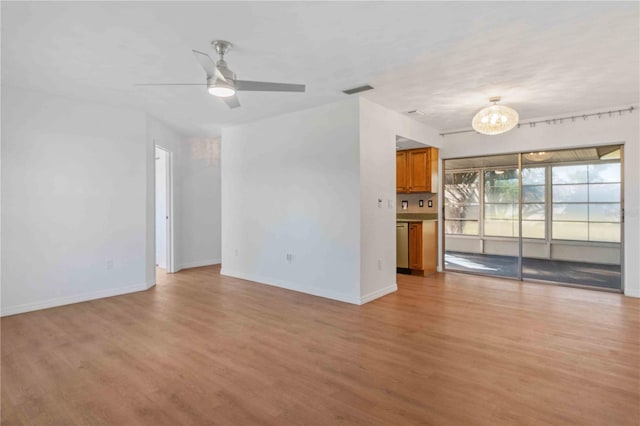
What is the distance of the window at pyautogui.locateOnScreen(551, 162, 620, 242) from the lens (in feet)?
19.0

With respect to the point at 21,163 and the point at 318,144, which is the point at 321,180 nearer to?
the point at 318,144

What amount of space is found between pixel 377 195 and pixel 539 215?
4578 millimetres

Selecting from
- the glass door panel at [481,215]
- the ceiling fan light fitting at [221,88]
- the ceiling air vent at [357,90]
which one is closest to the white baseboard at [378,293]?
the glass door panel at [481,215]

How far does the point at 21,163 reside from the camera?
3928 mm

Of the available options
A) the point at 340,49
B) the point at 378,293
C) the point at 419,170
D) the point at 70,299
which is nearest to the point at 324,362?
the point at 378,293

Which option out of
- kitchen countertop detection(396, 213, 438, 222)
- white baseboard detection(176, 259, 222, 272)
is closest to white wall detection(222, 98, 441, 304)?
kitchen countertop detection(396, 213, 438, 222)

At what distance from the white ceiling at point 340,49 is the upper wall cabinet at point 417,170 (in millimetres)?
1843

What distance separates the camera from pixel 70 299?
14.1 feet

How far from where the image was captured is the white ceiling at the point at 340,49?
2.35m

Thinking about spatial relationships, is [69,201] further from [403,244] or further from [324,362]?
[403,244]

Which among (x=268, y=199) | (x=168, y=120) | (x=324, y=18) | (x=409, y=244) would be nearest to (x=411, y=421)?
(x=324, y=18)

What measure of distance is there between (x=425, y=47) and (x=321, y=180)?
2.21m

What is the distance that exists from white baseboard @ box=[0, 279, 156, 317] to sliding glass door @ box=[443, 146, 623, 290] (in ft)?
17.8

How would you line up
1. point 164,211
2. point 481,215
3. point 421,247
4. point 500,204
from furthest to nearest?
point 481,215 → point 500,204 → point 164,211 → point 421,247
